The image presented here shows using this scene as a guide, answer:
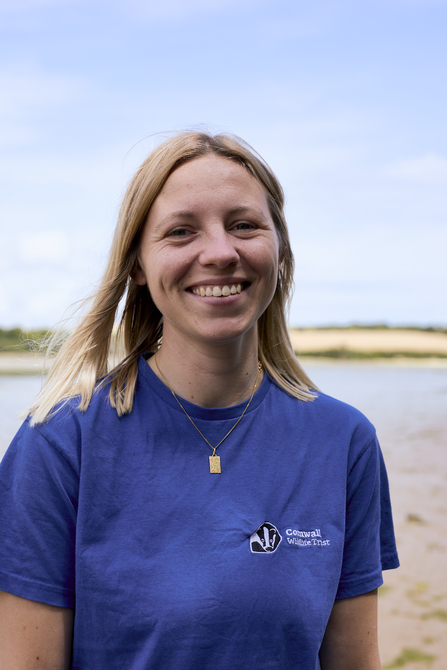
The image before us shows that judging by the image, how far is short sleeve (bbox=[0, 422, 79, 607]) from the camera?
1473mm

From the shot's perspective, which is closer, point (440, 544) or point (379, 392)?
point (440, 544)

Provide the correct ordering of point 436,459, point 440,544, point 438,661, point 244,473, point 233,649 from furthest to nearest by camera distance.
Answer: point 436,459 → point 440,544 → point 438,661 → point 244,473 → point 233,649

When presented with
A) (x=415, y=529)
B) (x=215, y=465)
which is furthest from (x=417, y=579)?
(x=215, y=465)

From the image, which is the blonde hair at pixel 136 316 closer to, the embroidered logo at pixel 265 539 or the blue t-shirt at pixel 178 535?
the blue t-shirt at pixel 178 535

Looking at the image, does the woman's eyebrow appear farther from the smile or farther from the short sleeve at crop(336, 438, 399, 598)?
A: the short sleeve at crop(336, 438, 399, 598)

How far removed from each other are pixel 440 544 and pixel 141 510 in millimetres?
5228

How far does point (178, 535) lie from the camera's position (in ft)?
4.93

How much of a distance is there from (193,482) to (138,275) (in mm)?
628

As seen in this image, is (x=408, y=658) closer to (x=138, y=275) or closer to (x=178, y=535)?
(x=178, y=535)

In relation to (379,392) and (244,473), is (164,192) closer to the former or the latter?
(244,473)

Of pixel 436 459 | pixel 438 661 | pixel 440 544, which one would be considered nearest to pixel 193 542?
pixel 438 661

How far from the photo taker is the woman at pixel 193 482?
4.80 feet

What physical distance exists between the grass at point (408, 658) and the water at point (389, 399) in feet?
12.4

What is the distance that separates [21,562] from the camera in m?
1.48
